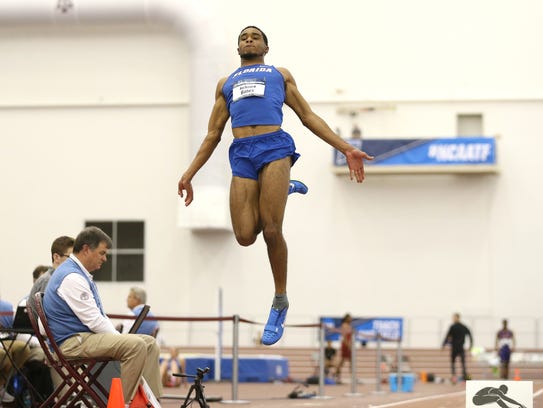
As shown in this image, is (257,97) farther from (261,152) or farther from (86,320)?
(86,320)

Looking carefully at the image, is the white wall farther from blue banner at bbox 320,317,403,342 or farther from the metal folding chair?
the metal folding chair

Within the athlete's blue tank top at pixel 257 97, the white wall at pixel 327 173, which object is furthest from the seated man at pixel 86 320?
the white wall at pixel 327 173

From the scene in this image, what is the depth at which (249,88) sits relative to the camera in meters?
8.05

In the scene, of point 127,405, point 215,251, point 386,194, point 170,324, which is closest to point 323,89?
point 386,194

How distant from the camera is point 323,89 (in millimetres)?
31625

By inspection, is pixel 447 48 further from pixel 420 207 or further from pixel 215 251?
pixel 215 251

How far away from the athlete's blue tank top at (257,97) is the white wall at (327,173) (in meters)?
23.0

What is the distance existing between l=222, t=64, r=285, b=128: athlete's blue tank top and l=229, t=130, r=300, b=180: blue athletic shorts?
0.37 ft

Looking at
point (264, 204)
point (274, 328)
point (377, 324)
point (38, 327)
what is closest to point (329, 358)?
point (377, 324)

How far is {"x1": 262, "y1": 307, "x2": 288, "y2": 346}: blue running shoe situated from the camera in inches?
319

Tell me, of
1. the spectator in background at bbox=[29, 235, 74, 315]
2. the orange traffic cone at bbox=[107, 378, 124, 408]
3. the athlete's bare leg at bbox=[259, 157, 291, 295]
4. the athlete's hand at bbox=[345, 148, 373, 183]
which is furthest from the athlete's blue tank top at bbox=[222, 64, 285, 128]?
the spectator in background at bbox=[29, 235, 74, 315]

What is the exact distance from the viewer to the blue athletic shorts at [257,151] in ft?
26.2

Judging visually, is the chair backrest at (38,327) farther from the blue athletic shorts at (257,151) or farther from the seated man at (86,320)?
the blue athletic shorts at (257,151)

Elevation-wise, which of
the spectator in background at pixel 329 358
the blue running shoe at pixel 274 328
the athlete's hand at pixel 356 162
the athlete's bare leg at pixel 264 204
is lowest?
the spectator in background at pixel 329 358
